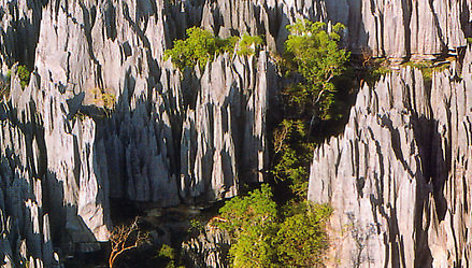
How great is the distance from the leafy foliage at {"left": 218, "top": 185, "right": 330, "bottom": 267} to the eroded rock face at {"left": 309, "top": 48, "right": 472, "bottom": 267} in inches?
28.4

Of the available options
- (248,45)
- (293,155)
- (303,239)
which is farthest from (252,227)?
(248,45)

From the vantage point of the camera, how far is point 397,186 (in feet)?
89.2

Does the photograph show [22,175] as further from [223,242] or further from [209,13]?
[209,13]

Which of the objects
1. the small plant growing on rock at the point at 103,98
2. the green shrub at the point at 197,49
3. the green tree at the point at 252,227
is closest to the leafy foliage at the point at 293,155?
the green tree at the point at 252,227

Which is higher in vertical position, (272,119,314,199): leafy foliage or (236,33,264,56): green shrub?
(236,33,264,56): green shrub

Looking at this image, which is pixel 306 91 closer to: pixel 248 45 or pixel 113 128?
pixel 248 45

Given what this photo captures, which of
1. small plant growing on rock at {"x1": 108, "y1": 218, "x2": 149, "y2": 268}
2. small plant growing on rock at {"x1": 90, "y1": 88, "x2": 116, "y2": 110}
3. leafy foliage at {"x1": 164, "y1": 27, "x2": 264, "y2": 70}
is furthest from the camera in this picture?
leafy foliage at {"x1": 164, "y1": 27, "x2": 264, "y2": 70}

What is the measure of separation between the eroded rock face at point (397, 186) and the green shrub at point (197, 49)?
28.3ft

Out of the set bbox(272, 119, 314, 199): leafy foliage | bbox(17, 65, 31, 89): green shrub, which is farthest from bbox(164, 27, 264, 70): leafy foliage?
bbox(17, 65, 31, 89): green shrub

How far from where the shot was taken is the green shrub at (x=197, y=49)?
3519 centimetres

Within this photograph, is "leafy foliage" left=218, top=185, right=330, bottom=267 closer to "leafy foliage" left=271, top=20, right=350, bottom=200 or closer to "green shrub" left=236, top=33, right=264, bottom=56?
"leafy foliage" left=271, top=20, right=350, bottom=200

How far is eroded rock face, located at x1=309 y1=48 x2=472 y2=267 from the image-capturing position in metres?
26.6

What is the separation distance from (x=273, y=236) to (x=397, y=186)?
485 cm

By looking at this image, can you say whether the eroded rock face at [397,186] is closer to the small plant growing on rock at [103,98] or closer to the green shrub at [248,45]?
the green shrub at [248,45]
